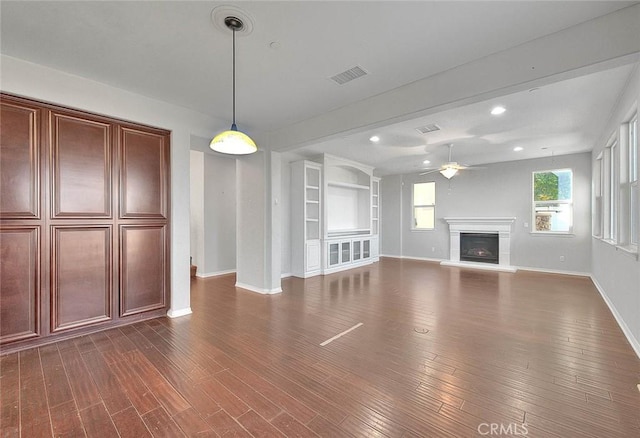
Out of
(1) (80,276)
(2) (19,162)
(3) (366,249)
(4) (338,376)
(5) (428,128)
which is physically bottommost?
(4) (338,376)

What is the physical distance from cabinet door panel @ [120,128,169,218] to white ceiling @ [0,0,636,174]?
616 mm

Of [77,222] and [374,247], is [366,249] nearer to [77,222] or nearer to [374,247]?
[374,247]

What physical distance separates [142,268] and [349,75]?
3531 mm

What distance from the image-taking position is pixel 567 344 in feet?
9.61

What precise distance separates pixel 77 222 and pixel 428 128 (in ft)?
16.8

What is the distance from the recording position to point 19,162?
8.97 ft

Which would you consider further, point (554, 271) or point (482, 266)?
point (482, 266)

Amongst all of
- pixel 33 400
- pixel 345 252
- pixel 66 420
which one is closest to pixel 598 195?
pixel 345 252

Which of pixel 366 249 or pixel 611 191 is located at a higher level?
pixel 611 191

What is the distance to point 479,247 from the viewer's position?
795 cm

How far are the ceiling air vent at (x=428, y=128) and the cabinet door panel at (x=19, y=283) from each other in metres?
5.32

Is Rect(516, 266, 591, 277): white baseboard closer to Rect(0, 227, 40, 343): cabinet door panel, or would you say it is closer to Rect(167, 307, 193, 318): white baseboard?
Rect(167, 307, 193, 318): white baseboard

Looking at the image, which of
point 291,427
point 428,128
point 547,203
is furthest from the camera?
point 547,203

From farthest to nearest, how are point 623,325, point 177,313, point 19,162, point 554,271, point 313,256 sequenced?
point 554,271
point 313,256
point 177,313
point 623,325
point 19,162
